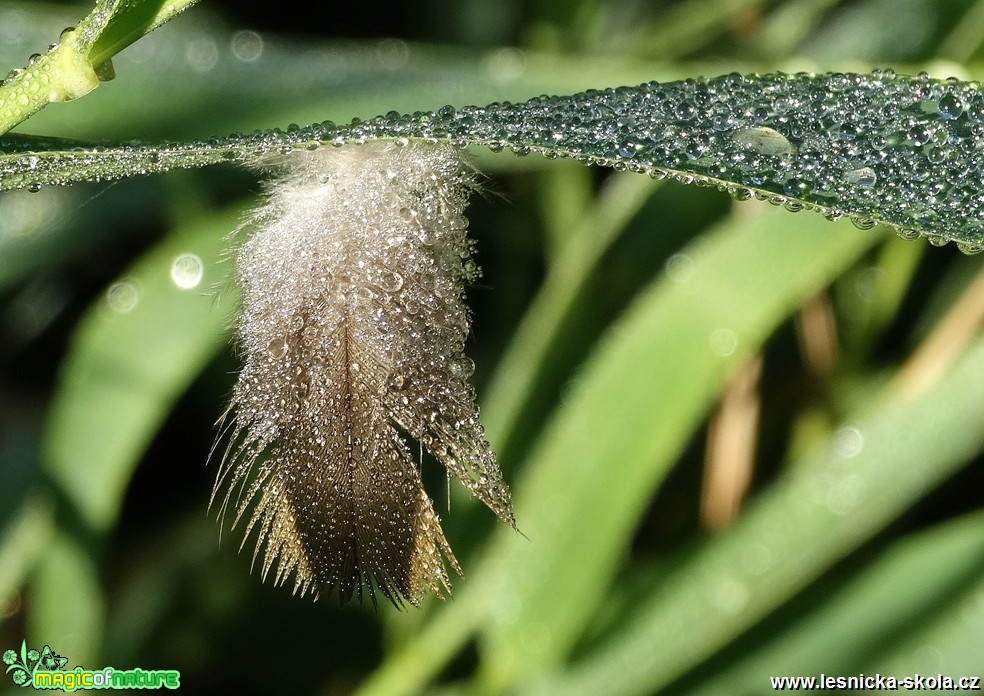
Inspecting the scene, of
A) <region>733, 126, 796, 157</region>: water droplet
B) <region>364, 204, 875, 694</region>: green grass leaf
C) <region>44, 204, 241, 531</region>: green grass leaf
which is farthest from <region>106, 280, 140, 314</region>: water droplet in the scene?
<region>733, 126, 796, 157</region>: water droplet

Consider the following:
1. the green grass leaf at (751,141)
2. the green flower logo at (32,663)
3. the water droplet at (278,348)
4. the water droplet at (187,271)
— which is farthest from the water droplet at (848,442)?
the green flower logo at (32,663)

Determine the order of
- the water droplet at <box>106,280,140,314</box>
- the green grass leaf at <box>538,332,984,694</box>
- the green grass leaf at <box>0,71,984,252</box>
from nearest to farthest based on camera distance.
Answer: the green grass leaf at <box>0,71,984,252</box> < the green grass leaf at <box>538,332,984,694</box> < the water droplet at <box>106,280,140,314</box>

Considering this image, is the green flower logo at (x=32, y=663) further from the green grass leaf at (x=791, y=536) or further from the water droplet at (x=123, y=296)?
the green grass leaf at (x=791, y=536)

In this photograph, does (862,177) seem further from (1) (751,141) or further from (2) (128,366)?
(2) (128,366)

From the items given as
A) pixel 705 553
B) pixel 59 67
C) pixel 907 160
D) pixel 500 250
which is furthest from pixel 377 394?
pixel 500 250

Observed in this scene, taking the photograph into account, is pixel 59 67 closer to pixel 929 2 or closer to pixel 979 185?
pixel 979 185

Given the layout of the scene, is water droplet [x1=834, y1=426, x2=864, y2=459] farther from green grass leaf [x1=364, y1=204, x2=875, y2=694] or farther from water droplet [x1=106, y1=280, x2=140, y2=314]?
water droplet [x1=106, y1=280, x2=140, y2=314]
